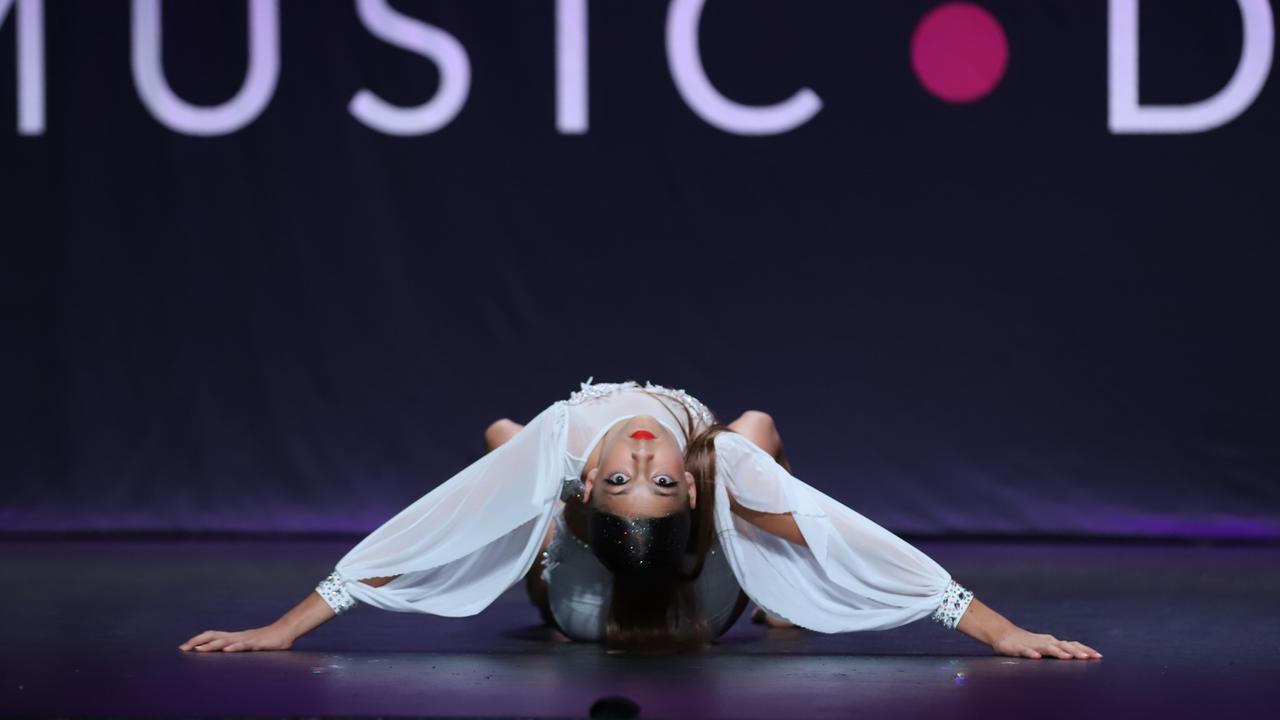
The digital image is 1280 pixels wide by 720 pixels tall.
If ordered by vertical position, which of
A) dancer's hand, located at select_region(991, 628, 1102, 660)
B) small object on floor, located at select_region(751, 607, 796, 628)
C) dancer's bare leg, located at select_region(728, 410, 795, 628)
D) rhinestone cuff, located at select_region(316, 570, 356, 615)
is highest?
dancer's bare leg, located at select_region(728, 410, 795, 628)

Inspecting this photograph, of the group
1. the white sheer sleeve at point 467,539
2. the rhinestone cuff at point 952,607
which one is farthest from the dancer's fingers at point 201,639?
the rhinestone cuff at point 952,607

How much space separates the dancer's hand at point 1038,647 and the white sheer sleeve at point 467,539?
82 centimetres

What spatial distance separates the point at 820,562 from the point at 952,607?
24 cm

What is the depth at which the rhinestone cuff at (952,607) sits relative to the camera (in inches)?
100

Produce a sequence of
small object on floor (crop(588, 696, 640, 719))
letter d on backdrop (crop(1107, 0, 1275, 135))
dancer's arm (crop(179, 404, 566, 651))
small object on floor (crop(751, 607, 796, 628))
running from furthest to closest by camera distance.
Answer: letter d on backdrop (crop(1107, 0, 1275, 135)) < small object on floor (crop(751, 607, 796, 628)) < dancer's arm (crop(179, 404, 566, 651)) < small object on floor (crop(588, 696, 640, 719))

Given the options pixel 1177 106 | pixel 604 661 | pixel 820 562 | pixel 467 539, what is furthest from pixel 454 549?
pixel 1177 106

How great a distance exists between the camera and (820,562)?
2.60 meters

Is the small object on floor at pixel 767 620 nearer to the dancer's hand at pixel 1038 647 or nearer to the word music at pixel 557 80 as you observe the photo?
the dancer's hand at pixel 1038 647

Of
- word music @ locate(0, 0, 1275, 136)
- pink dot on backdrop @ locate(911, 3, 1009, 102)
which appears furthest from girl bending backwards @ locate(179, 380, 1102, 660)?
pink dot on backdrop @ locate(911, 3, 1009, 102)

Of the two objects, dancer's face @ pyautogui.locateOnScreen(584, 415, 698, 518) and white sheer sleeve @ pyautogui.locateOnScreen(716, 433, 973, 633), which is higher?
dancer's face @ pyautogui.locateOnScreen(584, 415, 698, 518)

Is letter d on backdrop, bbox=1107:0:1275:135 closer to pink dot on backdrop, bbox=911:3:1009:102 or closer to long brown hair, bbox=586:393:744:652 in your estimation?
pink dot on backdrop, bbox=911:3:1009:102

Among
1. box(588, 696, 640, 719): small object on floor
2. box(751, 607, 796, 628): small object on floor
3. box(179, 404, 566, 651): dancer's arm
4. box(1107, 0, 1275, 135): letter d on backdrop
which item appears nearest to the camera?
box(588, 696, 640, 719): small object on floor

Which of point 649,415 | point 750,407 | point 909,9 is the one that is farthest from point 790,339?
point 649,415

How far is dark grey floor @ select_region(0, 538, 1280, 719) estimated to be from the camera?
2107 millimetres
